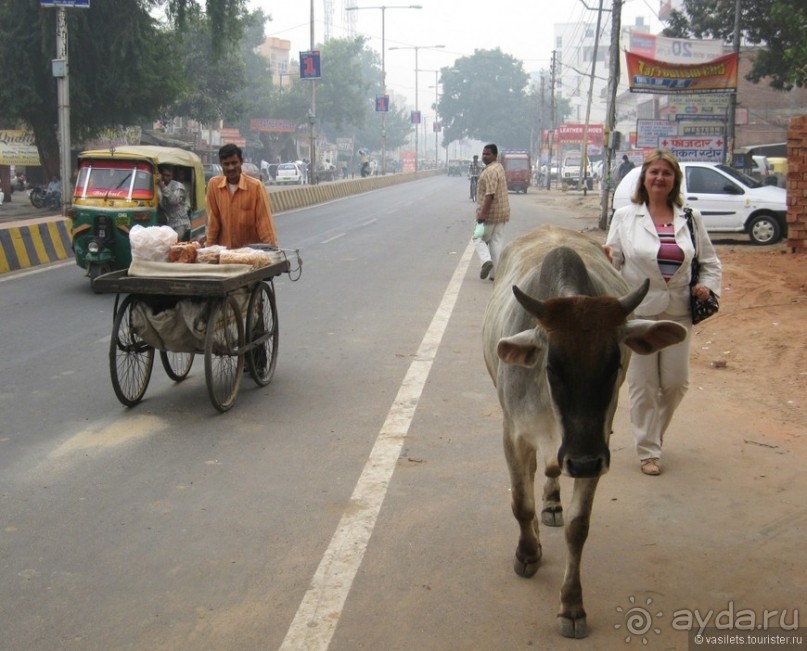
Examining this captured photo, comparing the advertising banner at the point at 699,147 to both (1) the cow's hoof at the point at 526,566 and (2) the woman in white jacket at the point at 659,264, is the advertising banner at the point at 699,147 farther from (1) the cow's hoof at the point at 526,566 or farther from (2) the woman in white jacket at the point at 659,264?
(1) the cow's hoof at the point at 526,566

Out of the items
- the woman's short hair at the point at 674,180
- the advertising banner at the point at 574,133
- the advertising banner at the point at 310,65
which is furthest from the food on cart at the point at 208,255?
the advertising banner at the point at 574,133

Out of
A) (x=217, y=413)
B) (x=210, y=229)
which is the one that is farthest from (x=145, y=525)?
(x=210, y=229)

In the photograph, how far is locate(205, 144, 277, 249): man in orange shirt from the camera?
782 centimetres

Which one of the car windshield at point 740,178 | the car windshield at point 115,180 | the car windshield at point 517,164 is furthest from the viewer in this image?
the car windshield at point 517,164

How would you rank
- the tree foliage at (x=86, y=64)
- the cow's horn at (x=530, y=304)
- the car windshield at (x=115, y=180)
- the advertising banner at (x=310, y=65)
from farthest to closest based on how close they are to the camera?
the advertising banner at (x=310, y=65)
the tree foliage at (x=86, y=64)
the car windshield at (x=115, y=180)
the cow's horn at (x=530, y=304)

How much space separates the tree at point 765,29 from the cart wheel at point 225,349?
13027mm

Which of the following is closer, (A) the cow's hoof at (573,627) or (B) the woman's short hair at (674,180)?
(A) the cow's hoof at (573,627)

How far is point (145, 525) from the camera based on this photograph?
4.83m

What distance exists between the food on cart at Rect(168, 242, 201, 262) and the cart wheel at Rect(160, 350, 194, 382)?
0.78 metres

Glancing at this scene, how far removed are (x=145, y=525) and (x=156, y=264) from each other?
2566 millimetres


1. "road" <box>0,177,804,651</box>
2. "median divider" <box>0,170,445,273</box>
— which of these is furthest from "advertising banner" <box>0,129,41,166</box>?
"road" <box>0,177,804,651</box>

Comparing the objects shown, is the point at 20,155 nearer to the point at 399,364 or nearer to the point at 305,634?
the point at 399,364

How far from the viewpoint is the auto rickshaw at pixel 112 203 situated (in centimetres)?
1272

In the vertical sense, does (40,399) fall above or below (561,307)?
below
